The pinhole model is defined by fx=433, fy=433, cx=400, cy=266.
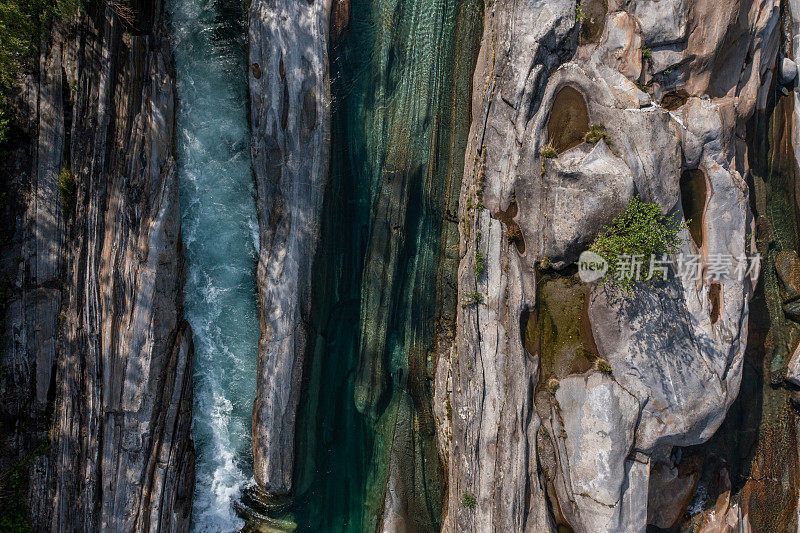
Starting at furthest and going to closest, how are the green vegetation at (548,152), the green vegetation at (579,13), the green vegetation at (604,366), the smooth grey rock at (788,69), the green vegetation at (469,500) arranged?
the smooth grey rock at (788,69) → the green vegetation at (469,500) → the green vegetation at (579,13) → the green vegetation at (548,152) → the green vegetation at (604,366)

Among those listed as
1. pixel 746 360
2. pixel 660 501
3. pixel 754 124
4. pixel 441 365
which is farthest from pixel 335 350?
pixel 754 124

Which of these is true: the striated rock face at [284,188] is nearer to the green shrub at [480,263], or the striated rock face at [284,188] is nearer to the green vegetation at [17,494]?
the green shrub at [480,263]

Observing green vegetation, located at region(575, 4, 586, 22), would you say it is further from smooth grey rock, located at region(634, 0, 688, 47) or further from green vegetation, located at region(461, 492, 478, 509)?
green vegetation, located at region(461, 492, 478, 509)

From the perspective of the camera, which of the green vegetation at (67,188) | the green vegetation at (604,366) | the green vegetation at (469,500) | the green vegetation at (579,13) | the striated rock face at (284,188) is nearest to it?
the green vegetation at (604,366)

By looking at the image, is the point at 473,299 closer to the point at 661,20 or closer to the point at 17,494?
the point at 661,20

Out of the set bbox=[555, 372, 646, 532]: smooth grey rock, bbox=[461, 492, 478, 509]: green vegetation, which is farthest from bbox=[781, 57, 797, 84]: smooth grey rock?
bbox=[461, 492, 478, 509]: green vegetation

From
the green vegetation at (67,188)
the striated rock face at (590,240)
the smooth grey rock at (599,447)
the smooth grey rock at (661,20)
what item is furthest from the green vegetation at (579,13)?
the green vegetation at (67,188)

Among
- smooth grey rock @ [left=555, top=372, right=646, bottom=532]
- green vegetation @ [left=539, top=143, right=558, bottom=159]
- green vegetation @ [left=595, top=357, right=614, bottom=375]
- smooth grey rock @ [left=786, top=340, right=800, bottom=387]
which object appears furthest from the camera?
smooth grey rock @ [left=786, top=340, right=800, bottom=387]
